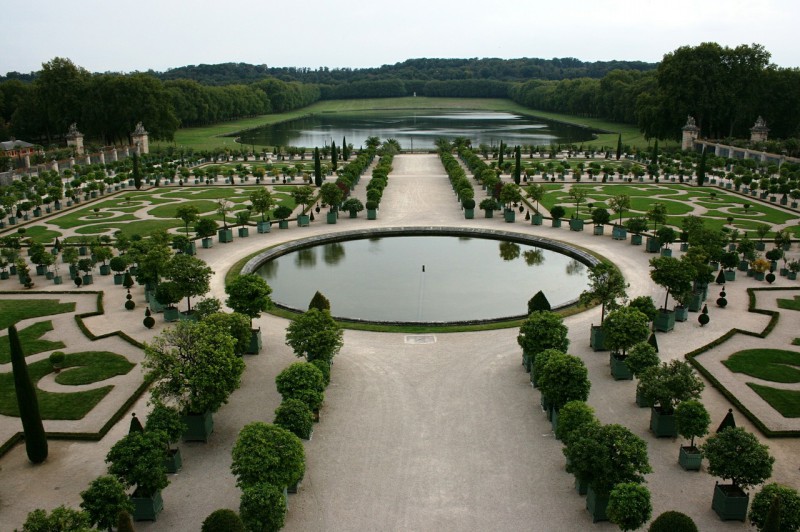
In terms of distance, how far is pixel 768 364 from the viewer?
957 inches

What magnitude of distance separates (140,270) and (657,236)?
3070 cm

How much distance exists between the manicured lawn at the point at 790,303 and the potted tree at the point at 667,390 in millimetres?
14439

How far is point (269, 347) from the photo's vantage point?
26.5 metres

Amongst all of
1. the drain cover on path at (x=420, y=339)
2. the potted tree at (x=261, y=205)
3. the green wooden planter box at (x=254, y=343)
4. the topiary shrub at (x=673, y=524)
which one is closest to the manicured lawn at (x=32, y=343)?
the green wooden planter box at (x=254, y=343)

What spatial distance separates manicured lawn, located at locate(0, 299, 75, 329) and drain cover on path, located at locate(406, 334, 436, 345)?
1690 centimetres

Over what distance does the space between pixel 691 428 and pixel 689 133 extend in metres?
79.0

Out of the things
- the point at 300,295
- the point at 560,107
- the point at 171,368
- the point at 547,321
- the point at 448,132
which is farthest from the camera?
the point at 560,107

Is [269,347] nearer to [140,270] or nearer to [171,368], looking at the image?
[171,368]

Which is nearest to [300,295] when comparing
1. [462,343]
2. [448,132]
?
[462,343]

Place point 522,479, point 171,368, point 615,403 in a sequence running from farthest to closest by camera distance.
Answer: point 615,403
point 171,368
point 522,479

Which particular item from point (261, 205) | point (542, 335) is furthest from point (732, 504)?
point (261, 205)

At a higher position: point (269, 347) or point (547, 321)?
point (547, 321)

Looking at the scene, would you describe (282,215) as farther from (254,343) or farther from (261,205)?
(254,343)

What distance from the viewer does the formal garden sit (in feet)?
51.5
